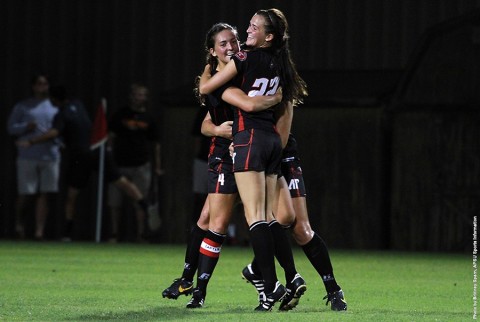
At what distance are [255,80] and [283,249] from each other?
1.17 m

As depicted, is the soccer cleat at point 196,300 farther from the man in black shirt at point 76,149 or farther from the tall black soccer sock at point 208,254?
the man in black shirt at point 76,149

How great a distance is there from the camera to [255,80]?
841 cm

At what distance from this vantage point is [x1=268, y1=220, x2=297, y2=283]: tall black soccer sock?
8.73 metres

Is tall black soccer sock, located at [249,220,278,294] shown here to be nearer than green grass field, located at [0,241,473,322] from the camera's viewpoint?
Yes

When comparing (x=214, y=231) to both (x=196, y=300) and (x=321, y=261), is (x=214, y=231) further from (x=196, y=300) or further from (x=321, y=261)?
(x=321, y=261)

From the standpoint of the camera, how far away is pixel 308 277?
12562 mm

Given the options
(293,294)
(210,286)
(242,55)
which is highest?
(242,55)

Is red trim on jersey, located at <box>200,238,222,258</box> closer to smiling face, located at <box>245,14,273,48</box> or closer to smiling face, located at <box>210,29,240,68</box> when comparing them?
smiling face, located at <box>210,29,240,68</box>

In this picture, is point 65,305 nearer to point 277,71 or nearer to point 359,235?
point 277,71

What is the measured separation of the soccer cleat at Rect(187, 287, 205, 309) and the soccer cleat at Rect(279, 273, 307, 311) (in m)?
0.57

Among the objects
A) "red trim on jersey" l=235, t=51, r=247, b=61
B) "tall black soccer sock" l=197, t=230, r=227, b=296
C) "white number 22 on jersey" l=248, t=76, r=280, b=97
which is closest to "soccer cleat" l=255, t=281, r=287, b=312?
"tall black soccer sock" l=197, t=230, r=227, b=296

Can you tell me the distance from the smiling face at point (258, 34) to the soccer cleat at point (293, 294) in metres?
1.52

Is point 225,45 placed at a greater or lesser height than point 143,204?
greater

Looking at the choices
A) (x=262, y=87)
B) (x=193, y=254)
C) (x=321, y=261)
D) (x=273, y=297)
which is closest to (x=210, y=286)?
(x=193, y=254)
